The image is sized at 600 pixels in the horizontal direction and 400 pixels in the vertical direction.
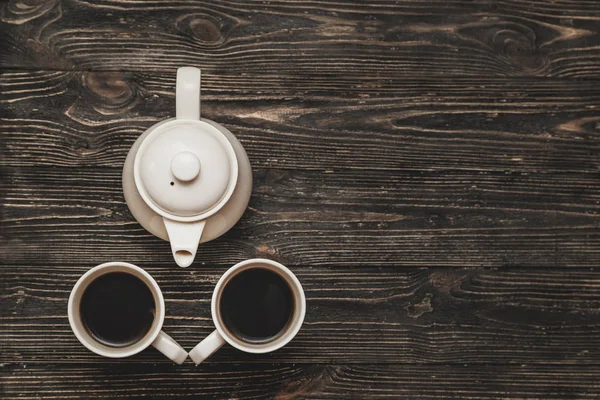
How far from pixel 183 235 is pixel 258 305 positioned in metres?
0.16

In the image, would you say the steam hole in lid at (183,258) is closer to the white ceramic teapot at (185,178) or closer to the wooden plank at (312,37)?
the white ceramic teapot at (185,178)

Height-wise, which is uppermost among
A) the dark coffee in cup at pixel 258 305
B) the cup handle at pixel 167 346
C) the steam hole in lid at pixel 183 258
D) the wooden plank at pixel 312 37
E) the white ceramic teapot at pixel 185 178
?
the wooden plank at pixel 312 37

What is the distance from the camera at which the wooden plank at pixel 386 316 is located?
0.88m

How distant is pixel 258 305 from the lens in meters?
0.84

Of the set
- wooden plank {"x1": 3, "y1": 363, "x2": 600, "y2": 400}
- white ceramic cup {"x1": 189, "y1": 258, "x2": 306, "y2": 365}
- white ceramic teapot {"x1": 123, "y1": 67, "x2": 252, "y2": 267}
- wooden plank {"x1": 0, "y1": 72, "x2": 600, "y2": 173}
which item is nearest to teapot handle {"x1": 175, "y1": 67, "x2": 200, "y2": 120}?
white ceramic teapot {"x1": 123, "y1": 67, "x2": 252, "y2": 267}

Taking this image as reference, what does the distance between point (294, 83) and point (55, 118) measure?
14.8 inches

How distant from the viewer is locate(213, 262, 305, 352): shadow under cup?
0.83 m

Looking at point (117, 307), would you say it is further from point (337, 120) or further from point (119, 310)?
point (337, 120)

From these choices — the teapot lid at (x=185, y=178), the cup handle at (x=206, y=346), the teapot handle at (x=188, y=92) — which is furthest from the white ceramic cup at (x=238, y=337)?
the teapot handle at (x=188, y=92)

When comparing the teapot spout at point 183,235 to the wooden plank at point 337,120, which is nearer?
the teapot spout at point 183,235

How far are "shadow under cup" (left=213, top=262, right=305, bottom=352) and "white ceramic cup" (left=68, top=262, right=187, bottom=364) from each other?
0.09 metres

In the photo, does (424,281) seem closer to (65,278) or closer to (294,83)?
(294,83)

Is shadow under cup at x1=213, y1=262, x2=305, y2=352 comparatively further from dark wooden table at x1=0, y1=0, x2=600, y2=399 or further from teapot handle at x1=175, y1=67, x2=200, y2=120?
teapot handle at x1=175, y1=67, x2=200, y2=120

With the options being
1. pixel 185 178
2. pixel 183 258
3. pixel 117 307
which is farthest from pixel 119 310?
pixel 185 178
